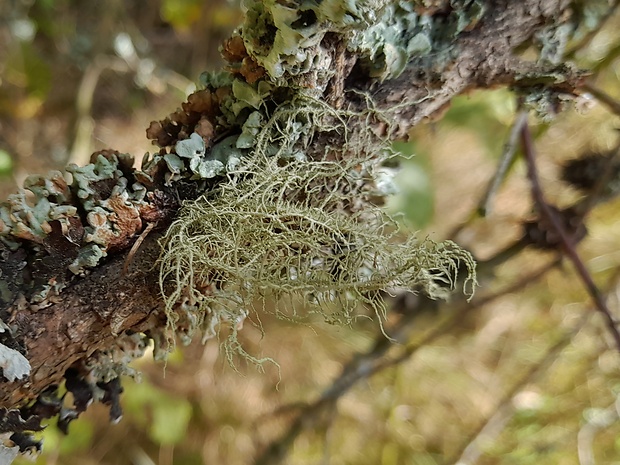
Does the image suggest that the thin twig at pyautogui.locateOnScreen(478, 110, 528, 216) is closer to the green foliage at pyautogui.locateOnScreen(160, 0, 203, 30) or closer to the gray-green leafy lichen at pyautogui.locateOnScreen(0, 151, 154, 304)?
the gray-green leafy lichen at pyautogui.locateOnScreen(0, 151, 154, 304)

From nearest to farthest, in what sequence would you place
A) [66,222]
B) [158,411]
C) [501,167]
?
[66,222]
[501,167]
[158,411]

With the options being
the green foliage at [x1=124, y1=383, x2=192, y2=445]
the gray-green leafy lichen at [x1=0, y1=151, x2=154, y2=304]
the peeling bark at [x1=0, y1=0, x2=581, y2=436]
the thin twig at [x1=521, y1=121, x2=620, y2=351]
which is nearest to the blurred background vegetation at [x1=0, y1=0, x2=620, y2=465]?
the green foliage at [x1=124, y1=383, x2=192, y2=445]

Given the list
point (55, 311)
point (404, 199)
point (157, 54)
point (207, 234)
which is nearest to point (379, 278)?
point (207, 234)

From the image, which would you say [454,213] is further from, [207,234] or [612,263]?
[207,234]

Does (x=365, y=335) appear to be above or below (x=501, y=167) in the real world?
below

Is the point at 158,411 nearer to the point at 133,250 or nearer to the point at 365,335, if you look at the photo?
the point at 365,335

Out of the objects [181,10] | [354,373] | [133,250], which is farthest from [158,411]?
[181,10]
